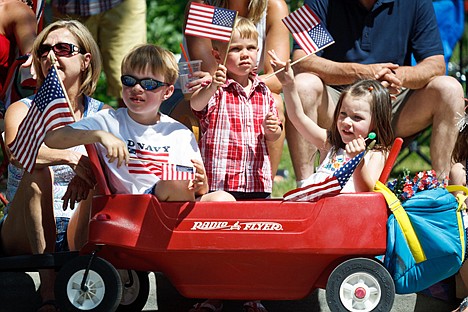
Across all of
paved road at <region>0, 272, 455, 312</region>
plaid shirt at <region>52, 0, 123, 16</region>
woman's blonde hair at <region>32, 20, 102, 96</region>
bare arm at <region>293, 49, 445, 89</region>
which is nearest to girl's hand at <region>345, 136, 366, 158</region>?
paved road at <region>0, 272, 455, 312</region>

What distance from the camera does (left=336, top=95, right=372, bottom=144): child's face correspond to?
14.3ft

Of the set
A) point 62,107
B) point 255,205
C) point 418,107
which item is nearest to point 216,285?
point 255,205

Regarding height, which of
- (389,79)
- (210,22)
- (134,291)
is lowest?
(134,291)

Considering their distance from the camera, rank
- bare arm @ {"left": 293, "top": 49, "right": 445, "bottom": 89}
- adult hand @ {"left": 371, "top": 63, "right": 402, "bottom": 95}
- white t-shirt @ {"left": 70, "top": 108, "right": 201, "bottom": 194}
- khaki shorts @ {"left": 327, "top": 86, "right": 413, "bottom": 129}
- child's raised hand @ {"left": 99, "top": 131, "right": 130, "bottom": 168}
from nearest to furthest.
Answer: child's raised hand @ {"left": 99, "top": 131, "right": 130, "bottom": 168} → white t-shirt @ {"left": 70, "top": 108, "right": 201, "bottom": 194} → adult hand @ {"left": 371, "top": 63, "right": 402, "bottom": 95} → bare arm @ {"left": 293, "top": 49, "right": 445, "bottom": 89} → khaki shorts @ {"left": 327, "top": 86, "right": 413, "bottom": 129}

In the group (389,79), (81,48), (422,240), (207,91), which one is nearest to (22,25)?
(81,48)

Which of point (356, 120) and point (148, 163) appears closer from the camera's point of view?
point (148, 163)

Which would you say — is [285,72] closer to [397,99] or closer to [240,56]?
[240,56]

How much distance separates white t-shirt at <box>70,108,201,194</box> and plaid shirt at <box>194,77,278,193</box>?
0.51 metres

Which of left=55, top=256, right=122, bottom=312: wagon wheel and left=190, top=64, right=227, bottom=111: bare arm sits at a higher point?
left=190, top=64, right=227, bottom=111: bare arm

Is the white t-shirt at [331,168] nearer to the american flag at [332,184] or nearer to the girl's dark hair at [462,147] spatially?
the american flag at [332,184]

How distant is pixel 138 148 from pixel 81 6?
3.44 metres

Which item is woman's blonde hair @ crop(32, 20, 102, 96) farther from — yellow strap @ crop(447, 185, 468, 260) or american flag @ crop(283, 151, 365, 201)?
yellow strap @ crop(447, 185, 468, 260)

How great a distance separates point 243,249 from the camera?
3971mm

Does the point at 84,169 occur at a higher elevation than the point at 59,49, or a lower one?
lower
